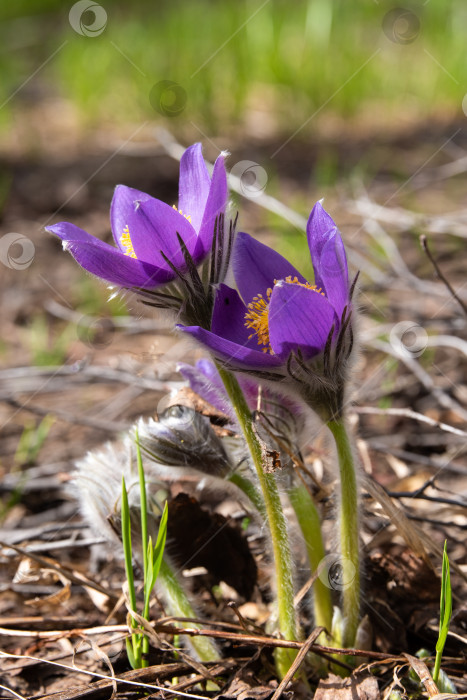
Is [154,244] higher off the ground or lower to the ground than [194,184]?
lower

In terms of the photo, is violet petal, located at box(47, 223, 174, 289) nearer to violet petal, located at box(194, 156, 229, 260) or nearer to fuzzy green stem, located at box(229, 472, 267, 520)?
violet petal, located at box(194, 156, 229, 260)

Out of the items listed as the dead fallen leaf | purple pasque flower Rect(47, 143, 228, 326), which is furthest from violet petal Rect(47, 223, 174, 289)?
the dead fallen leaf

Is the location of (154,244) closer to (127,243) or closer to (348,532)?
(127,243)

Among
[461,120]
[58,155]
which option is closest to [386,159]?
[461,120]

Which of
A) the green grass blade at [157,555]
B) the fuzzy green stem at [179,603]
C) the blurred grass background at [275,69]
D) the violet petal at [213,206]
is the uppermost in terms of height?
the blurred grass background at [275,69]

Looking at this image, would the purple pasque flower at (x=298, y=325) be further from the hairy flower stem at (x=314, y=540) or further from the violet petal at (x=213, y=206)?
the hairy flower stem at (x=314, y=540)

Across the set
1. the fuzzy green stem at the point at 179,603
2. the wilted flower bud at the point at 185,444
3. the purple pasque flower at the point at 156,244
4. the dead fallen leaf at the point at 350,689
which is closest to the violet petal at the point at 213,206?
the purple pasque flower at the point at 156,244

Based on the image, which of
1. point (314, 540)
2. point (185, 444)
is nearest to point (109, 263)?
point (185, 444)
